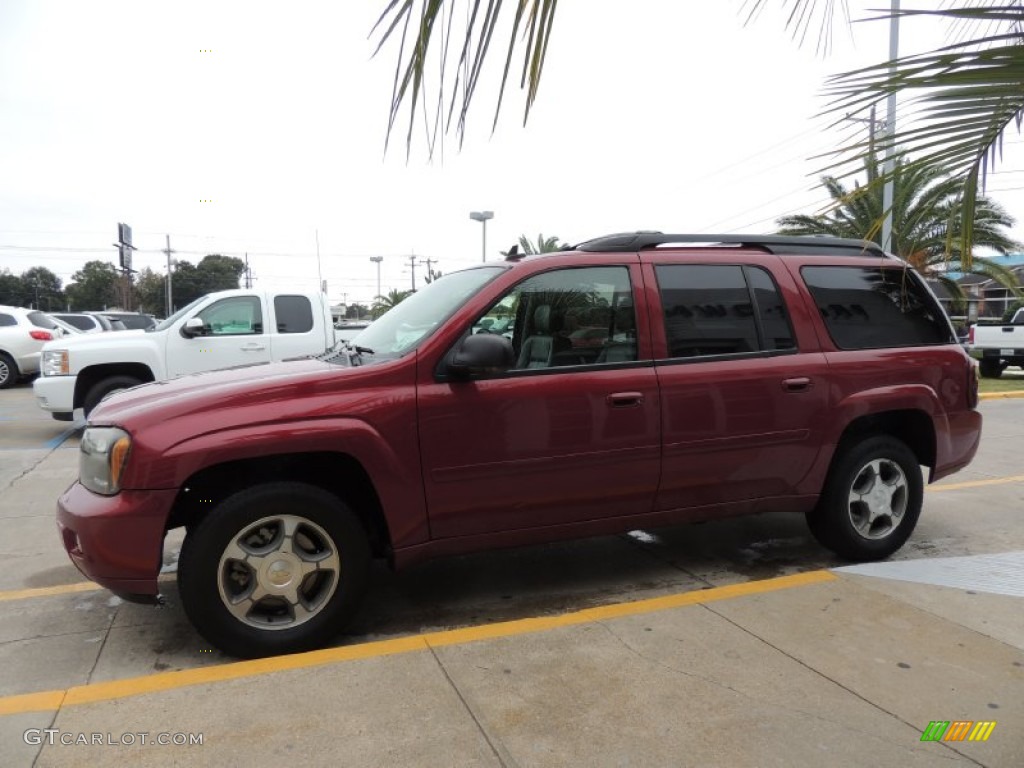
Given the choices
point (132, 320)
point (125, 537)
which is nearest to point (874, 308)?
point (125, 537)

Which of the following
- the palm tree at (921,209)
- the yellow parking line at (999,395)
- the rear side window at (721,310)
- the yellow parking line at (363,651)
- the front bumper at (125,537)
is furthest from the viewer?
the yellow parking line at (999,395)

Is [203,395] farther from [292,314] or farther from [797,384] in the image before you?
[292,314]

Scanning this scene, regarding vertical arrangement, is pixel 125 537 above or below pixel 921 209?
below

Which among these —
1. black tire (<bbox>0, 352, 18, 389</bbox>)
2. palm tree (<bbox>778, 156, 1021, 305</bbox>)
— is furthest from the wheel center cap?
black tire (<bbox>0, 352, 18, 389</bbox>)

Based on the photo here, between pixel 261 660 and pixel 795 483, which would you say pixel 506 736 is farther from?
pixel 795 483

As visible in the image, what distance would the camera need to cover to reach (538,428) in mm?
3389

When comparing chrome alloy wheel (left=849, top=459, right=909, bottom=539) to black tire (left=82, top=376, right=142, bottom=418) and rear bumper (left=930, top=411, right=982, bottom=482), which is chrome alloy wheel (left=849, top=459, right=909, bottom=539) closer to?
rear bumper (left=930, top=411, right=982, bottom=482)

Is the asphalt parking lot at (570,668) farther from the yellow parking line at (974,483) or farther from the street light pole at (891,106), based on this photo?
the street light pole at (891,106)

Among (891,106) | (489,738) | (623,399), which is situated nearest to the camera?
(891,106)

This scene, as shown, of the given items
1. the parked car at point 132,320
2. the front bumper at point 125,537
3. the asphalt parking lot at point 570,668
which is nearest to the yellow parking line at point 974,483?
the asphalt parking lot at point 570,668

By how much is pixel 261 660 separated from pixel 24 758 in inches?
34.2

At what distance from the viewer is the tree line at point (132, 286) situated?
235 feet

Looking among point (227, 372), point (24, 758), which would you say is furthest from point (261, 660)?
point (227, 372)

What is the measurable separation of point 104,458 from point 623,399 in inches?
90.6
